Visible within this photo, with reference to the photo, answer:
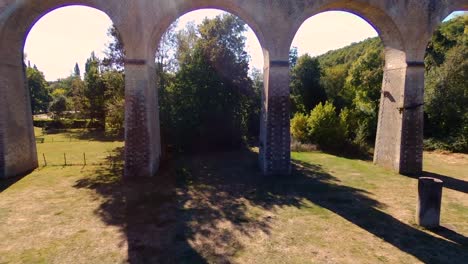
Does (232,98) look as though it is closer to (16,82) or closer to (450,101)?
(16,82)

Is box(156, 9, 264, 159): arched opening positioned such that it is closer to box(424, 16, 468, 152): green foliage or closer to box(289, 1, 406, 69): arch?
box(289, 1, 406, 69): arch

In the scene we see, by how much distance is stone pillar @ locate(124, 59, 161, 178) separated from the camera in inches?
427

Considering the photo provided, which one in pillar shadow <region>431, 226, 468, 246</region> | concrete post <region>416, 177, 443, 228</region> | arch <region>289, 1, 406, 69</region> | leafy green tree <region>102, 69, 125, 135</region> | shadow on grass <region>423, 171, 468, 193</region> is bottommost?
pillar shadow <region>431, 226, 468, 246</region>

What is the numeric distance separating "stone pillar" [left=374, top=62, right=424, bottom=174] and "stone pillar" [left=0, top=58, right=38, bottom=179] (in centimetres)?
1594

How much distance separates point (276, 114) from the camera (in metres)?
11.3

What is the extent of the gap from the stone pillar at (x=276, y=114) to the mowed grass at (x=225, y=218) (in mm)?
1025

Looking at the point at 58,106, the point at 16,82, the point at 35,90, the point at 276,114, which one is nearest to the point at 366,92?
the point at 276,114

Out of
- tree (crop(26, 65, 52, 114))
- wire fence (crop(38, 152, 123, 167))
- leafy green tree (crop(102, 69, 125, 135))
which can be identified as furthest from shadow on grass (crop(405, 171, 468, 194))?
tree (crop(26, 65, 52, 114))

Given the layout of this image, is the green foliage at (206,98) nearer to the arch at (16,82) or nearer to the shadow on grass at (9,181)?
the arch at (16,82)

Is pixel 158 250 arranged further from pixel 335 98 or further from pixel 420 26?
pixel 335 98

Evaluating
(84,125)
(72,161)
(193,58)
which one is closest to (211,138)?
(193,58)

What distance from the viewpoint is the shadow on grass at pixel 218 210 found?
20.5 feet

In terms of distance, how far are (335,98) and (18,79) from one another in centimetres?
2951

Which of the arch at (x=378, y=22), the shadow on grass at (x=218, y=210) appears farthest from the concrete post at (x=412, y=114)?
the shadow on grass at (x=218, y=210)
